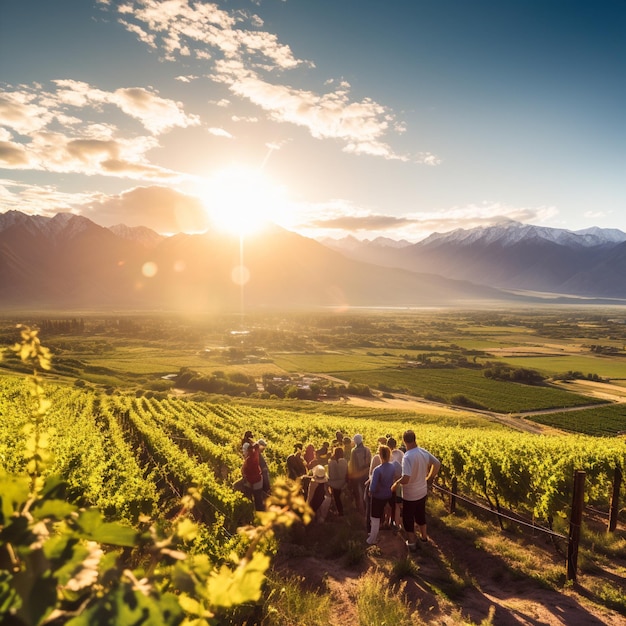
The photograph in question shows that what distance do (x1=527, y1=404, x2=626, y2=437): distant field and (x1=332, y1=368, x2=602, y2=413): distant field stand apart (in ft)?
18.3

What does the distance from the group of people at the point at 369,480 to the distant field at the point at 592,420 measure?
55379 mm

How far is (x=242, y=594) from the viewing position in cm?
157

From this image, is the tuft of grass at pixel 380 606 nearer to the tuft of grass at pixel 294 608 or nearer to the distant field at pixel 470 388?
the tuft of grass at pixel 294 608

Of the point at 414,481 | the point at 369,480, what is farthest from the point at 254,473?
the point at 414,481

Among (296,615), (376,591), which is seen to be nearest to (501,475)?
(376,591)

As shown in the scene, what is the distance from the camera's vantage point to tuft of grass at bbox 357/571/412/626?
263 inches

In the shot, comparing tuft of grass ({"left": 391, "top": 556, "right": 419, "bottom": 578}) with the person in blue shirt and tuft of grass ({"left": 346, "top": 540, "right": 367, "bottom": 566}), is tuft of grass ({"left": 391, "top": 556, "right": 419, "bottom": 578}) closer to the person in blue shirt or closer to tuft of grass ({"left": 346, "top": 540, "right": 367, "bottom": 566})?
tuft of grass ({"left": 346, "top": 540, "right": 367, "bottom": 566})

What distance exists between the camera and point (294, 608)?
7.08 meters

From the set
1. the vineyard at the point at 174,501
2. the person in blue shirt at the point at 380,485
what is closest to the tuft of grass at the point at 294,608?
the vineyard at the point at 174,501

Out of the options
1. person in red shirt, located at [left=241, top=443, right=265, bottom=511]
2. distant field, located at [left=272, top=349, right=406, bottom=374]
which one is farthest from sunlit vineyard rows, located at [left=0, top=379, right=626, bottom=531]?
distant field, located at [left=272, top=349, right=406, bottom=374]

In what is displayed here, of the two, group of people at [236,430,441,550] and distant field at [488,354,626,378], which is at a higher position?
group of people at [236,430,441,550]

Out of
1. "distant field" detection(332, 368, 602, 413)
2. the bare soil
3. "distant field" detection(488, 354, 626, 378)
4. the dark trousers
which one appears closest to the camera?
the bare soil

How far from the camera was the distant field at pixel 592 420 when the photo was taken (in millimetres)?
58653

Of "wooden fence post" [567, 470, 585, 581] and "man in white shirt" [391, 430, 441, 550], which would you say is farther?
"man in white shirt" [391, 430, 441, 550]
